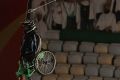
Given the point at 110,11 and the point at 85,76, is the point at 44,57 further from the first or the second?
the point at 110,11

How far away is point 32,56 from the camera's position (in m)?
4.52

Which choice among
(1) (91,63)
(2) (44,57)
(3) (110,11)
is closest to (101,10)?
(3) (110,11)

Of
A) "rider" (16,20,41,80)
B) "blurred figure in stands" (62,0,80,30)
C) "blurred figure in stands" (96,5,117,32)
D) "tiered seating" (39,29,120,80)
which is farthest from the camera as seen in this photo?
"blurred figure in stands" (62,0,80,30)

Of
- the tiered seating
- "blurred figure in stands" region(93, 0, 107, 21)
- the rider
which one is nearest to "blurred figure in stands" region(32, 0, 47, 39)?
the tiered seating

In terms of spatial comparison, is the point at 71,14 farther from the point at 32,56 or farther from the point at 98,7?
the point at 32,56

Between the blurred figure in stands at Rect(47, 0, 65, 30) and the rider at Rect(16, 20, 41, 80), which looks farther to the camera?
the blurred figure in stands at Rect(47, 0, 65, 30)

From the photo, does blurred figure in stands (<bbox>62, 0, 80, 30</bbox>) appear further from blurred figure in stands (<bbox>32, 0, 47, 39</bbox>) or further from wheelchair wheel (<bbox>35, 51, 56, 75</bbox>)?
wheelchair wheel (<bbox>35, 51, 56, 75</bbox>)

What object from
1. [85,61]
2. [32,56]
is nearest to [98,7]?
[85,61]

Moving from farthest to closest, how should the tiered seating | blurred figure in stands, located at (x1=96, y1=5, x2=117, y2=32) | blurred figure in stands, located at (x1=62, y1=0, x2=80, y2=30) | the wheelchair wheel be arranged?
blurred figure in stands, located at (x1=62, y1=0, x2=80, y2=30)
blurred figure in stands, located at (x1=96, y1=5, x2=117, y2=32)
the tiered seating
the wheelchair wheel

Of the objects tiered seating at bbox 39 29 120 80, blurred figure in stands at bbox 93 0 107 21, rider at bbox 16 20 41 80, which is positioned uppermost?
blurred figure in stands at bbox 93 0 107 21

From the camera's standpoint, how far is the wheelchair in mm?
4469

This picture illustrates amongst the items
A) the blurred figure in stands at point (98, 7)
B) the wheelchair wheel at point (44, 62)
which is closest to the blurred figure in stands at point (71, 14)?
the blurred figure in stands at point (98, 7)

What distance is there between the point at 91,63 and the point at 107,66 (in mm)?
204

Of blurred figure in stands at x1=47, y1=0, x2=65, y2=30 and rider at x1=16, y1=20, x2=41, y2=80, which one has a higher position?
blurred figure in stands at x1=47, y1=0, x2=65, y2=30
